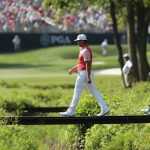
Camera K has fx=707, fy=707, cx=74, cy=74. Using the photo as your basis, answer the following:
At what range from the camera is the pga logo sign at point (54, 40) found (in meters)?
66.0

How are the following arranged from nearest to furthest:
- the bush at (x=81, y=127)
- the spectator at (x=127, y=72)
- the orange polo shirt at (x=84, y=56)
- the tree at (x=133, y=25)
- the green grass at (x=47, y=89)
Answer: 1. the orange polo shirt at (x=84, y=56)
2. the green grass at (x=47, y=89)
3. the bush at (x=81, y=127)
4. the spectator at (x=127, y=72)
5. the tree at (x=133, y=25)

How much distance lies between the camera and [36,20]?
210ft

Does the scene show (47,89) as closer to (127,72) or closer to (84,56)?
(127,72)

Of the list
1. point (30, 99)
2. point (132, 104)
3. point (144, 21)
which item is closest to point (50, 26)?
point (144, 21)

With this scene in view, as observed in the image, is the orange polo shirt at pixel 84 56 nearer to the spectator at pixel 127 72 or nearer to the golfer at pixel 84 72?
the golfer at pixel 84 72

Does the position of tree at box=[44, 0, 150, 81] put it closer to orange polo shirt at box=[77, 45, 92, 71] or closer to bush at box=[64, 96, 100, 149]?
bush at box=[64, 96, 100, 149]

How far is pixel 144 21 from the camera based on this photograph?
36.7m

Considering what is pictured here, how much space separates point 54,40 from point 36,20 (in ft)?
13.1

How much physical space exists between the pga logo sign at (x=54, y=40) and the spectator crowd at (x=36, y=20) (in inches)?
27.5

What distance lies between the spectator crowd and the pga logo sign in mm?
699

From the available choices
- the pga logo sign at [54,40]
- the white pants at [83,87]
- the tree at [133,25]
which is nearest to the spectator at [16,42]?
the pga logo sign at [54,40]

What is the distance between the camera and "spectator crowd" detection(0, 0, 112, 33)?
6253 centimetres

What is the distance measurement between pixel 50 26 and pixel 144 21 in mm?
30415

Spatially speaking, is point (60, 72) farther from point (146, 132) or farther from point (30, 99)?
point (146, 132)
